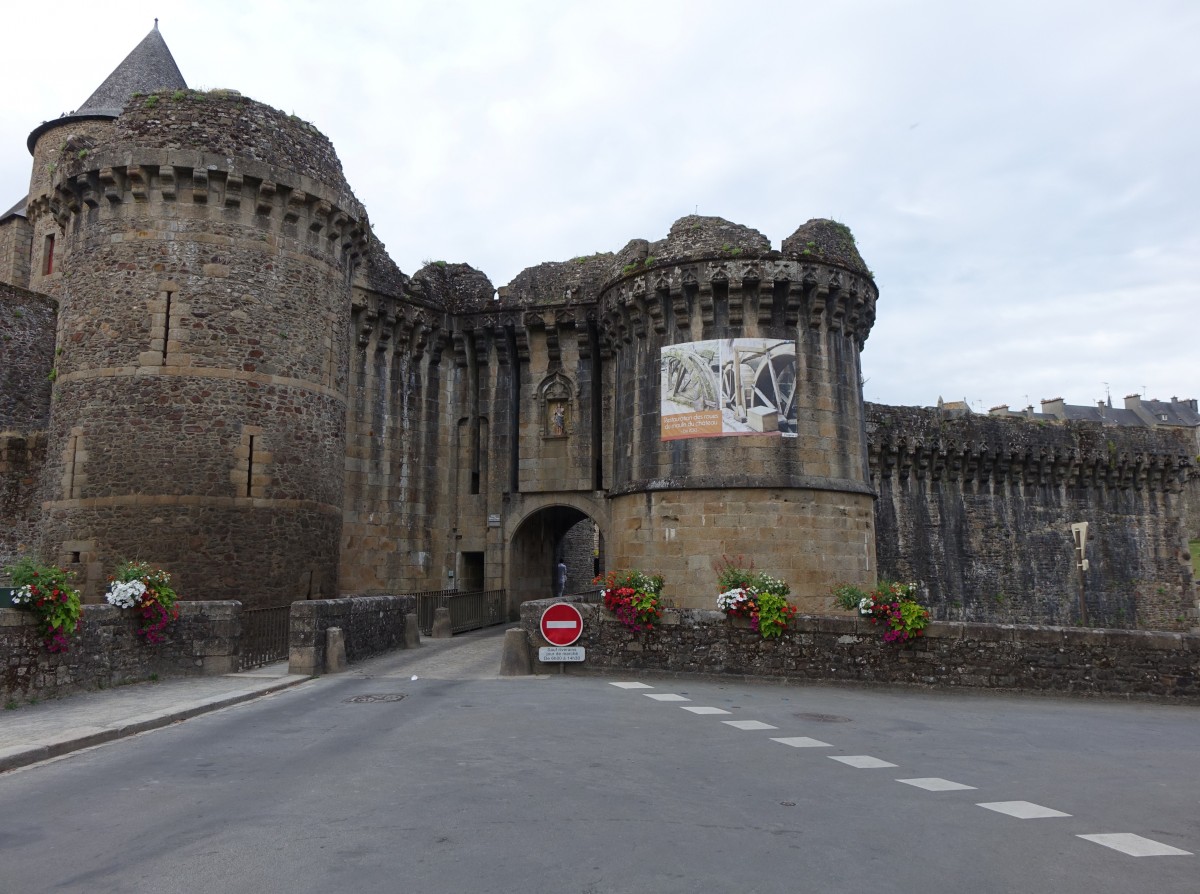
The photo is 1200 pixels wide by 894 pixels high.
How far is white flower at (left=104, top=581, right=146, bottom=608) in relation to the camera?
1125cm

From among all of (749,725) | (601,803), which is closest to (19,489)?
(749,725)

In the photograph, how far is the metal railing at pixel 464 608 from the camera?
19562mm

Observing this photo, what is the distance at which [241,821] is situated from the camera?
16.9 ft

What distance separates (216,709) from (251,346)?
30.4 ft

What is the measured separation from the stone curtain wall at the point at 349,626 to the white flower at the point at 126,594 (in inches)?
85.8

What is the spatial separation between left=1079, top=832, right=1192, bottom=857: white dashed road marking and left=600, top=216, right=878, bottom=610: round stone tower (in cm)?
1285

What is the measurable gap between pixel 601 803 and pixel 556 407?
691 inches

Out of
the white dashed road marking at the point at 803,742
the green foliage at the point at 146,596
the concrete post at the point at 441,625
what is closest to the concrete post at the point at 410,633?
the concrete post at the point at 441,625

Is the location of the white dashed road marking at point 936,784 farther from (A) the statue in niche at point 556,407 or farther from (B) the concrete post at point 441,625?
(A) the statue in niche at point 556,407

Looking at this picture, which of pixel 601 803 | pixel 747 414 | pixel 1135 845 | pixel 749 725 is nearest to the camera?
pixel 1135 845

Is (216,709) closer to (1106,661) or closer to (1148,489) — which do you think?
(1106,661)

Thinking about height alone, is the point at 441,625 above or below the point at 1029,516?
below

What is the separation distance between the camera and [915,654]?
490 inches

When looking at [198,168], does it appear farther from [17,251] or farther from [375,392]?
[17,251]
